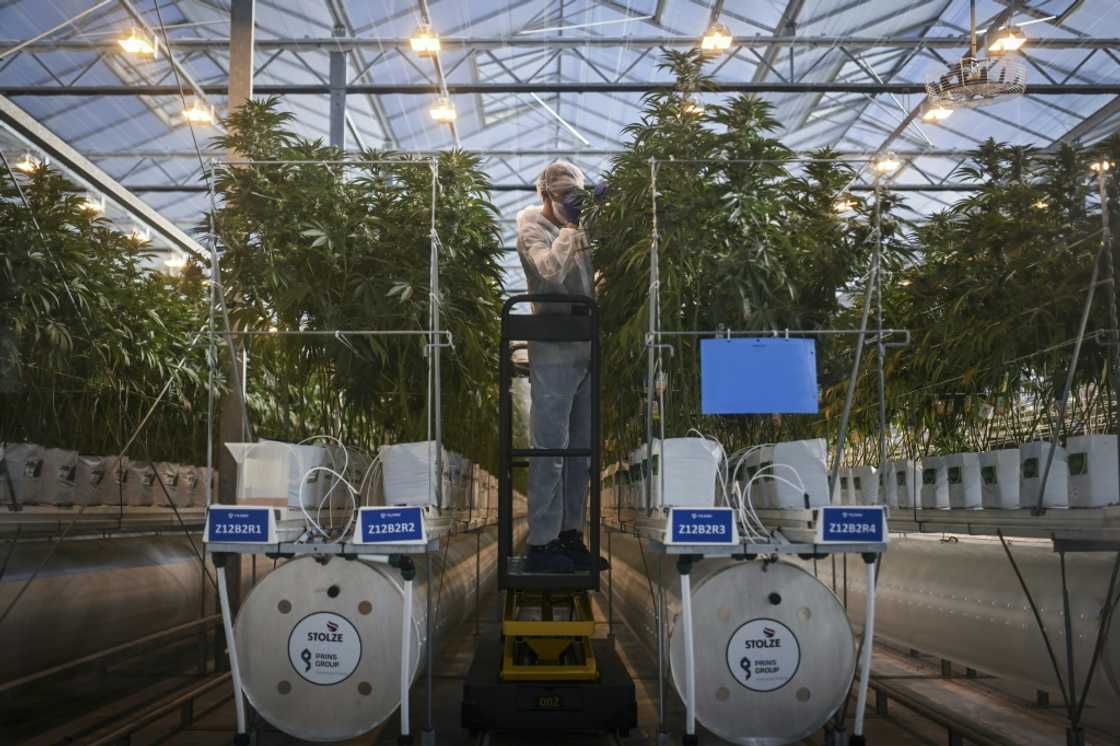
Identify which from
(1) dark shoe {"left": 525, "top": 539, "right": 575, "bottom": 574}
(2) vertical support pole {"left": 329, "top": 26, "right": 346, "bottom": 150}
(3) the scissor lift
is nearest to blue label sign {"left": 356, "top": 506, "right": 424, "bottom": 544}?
(3) the scissor lift

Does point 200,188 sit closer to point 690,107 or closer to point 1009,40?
point 1009,40

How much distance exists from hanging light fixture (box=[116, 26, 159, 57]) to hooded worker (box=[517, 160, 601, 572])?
11.0ft

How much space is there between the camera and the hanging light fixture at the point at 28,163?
4.43 m

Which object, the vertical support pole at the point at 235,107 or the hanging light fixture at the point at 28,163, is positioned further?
the vertical support pole at the point at 235,107

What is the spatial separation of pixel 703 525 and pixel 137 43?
5147mm

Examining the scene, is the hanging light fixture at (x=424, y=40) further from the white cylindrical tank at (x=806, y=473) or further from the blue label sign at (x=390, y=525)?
the blue label sign at (x=390, y=525)

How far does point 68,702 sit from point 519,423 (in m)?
4.71

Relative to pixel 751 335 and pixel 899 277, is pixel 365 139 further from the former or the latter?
pixel 751 335

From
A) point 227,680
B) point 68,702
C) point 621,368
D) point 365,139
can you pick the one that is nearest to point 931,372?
point 621,368

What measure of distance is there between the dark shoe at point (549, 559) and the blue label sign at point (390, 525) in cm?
72

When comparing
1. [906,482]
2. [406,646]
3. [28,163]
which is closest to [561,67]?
[906,482]

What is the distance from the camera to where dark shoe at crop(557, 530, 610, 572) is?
4309 millimetres

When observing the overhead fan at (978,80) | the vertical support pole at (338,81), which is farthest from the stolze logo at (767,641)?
the vertical support pole at (338,81)

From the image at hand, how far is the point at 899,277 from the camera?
20.3 feet
